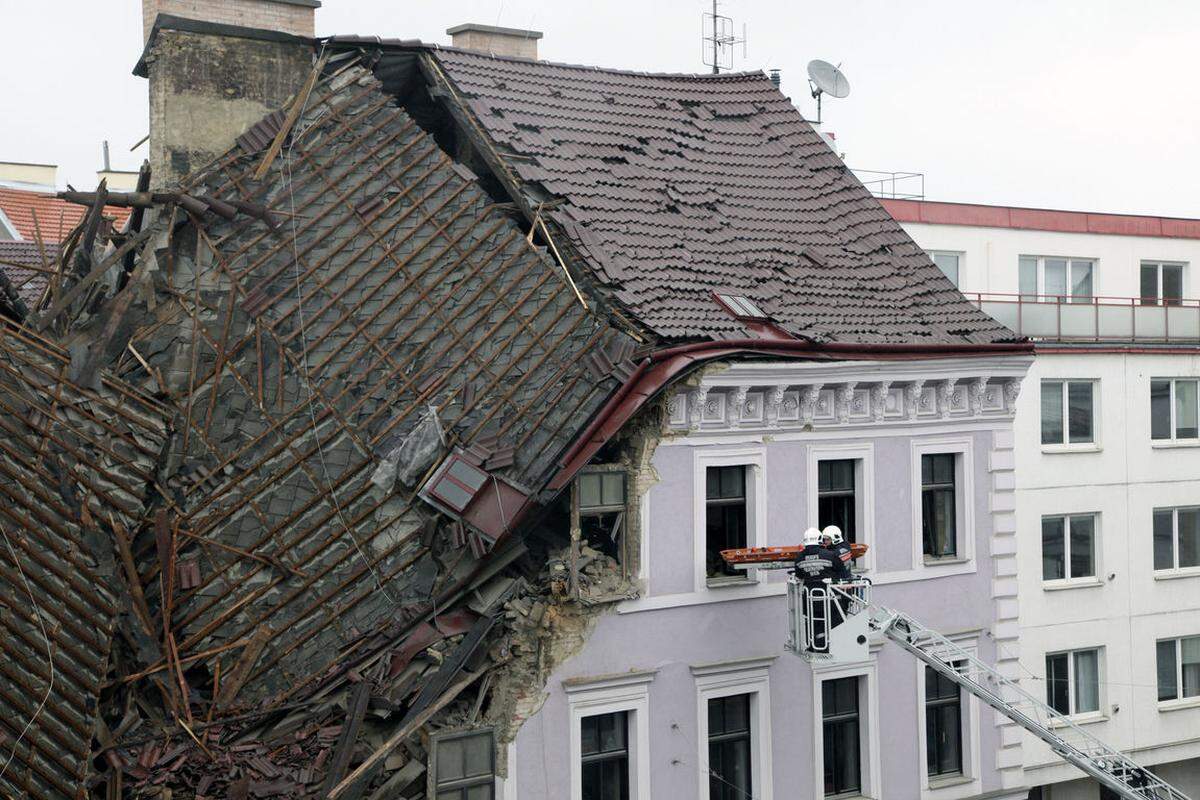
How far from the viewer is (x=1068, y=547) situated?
33.4 meters

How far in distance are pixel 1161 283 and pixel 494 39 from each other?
737 inches

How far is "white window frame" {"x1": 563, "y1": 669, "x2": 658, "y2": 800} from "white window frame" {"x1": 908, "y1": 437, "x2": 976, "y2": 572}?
15.8 ft

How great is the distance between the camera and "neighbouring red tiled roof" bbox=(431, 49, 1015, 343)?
20.3 metres

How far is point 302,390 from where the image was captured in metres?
19.0

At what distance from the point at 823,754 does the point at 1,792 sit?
1029 centimetres

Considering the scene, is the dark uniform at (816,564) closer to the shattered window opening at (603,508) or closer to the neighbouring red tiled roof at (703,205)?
the shattered window opening at (603,508)

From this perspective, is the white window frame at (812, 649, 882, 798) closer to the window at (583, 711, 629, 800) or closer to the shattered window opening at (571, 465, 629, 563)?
the window at (583, 711, 629, 800)

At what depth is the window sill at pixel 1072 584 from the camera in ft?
108

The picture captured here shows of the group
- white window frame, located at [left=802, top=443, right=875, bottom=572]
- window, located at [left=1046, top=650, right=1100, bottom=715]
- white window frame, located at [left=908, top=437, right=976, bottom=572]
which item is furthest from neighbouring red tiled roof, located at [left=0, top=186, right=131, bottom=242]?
window, located at [left=1046, top=650, right=1100, bottom=715]

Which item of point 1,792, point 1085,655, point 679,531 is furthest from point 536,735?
point 1085,655

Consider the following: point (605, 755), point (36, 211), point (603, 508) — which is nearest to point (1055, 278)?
point (603, 508)

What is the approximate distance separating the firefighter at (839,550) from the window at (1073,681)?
1569 centimetres

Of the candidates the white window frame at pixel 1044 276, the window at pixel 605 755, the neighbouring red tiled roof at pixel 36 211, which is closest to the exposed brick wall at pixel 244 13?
the window at pixel 605 755

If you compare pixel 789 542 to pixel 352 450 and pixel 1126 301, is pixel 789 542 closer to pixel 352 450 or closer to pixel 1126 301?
pixel 352 450
